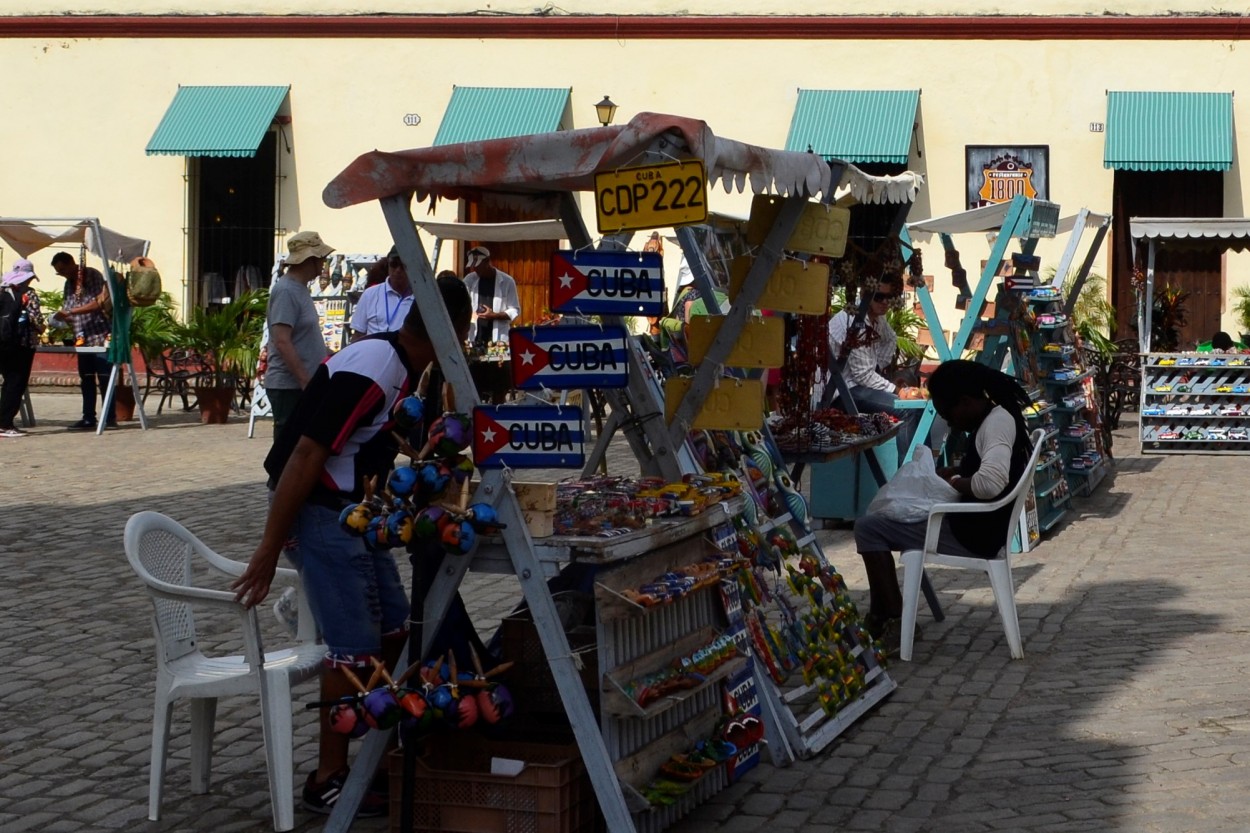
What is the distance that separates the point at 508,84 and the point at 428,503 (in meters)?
20.0

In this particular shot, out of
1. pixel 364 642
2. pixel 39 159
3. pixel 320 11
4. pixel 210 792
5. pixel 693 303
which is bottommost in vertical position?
pixel 210 792

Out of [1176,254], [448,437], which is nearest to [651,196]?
[448,437]

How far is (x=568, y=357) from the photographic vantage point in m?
4.68

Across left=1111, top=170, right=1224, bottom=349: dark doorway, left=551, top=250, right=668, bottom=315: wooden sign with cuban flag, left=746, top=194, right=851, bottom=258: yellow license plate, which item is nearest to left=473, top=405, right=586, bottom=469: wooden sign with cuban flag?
left=551, top=250, right=668, bottom=315: wooden sign with cuban flag

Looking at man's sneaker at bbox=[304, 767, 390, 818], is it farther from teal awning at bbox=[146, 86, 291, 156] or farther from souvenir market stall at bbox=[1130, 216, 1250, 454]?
teal awning at bbox=[146, 86, 291, 156]

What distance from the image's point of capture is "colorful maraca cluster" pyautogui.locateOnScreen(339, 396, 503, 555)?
444cm

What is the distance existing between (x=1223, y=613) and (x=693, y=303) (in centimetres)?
323

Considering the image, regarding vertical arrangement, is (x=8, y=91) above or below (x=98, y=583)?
above

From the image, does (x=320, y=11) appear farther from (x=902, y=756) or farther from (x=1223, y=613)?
(x=902, y=756)

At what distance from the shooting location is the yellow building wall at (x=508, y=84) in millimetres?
22500

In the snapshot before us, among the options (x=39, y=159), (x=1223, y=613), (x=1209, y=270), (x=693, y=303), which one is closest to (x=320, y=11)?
(x=39, y=159)

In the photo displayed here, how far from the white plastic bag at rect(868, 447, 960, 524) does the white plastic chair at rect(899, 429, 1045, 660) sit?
0.09 meters

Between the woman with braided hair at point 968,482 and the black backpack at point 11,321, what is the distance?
36.7 feet

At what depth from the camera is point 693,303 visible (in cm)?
939
